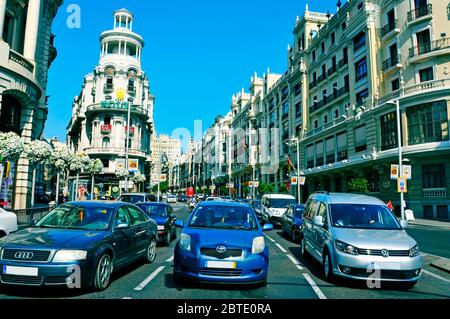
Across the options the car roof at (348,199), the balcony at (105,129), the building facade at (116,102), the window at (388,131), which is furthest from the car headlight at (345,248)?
the balcony at (105,129)

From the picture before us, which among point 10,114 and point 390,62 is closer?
point 10,114

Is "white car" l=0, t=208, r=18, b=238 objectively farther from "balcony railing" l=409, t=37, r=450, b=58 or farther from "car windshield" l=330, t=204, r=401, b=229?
"balcony railing" l=409, t=37, r=450, b=58

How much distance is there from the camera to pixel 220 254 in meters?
5.69

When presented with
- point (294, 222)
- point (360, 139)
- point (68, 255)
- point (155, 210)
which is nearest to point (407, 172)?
point (360, 139)

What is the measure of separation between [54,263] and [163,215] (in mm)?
7115

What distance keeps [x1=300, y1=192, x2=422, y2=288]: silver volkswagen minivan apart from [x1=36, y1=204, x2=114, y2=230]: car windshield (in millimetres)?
4658

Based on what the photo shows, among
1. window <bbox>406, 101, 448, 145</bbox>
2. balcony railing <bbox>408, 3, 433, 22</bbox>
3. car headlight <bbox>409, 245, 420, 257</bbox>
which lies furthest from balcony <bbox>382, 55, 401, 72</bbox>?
car headlight <bbox>409, 245, 420, 257</bbox>

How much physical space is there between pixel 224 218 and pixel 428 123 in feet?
78.8

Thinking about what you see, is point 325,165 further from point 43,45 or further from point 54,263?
point 54,263

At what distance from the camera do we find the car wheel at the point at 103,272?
5582 millimetres

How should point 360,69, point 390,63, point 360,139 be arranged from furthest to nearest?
point 360,69, point 360,139, point 390,63

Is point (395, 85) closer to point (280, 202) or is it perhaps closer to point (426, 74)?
point (426, 74)

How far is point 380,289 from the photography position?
6277mm
